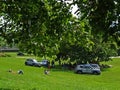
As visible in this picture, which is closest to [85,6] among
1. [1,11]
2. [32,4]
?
[32,4]

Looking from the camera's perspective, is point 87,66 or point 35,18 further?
point 87,66

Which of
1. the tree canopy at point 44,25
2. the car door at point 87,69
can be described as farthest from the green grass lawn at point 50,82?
the car door at point 87,69

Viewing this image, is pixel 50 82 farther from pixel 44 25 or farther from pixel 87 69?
pixel 87 69

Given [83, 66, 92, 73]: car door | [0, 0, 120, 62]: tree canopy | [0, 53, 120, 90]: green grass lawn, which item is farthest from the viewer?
[83, 66, 92, 73]: car door

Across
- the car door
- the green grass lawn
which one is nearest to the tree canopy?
the green grass lawn

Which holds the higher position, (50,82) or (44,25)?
(44,25)

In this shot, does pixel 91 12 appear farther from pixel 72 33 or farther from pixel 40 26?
pixel 72 33

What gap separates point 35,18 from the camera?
699 inches

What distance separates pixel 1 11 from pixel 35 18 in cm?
179

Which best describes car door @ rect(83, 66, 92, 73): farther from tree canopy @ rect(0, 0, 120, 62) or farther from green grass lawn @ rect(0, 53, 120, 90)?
tree canopy @ rect(0, 0, 120, 62)

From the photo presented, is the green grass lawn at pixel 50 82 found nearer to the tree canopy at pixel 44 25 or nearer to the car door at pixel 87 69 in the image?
the tree canopy at pixel 44 25

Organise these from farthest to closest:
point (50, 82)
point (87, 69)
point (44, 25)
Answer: point (87, 69) → point (50, 82) → point (44, 25)

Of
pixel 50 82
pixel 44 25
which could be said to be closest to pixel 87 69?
pixel 50 82

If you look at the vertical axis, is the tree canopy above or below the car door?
above
